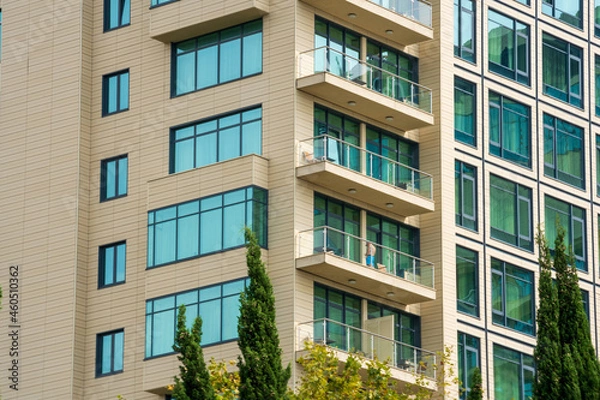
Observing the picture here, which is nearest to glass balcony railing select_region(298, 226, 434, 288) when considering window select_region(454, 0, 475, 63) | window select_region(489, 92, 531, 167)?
window select_region(489, 92, 531, 167)

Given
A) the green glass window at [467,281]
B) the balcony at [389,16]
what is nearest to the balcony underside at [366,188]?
the green glass window at [467,281]

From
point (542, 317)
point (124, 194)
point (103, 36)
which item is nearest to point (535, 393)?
point (542, 317)

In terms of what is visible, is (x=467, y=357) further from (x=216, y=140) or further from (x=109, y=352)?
(x=109, y=352)

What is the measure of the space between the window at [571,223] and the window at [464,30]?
6338mm

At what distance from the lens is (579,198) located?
7275 cm

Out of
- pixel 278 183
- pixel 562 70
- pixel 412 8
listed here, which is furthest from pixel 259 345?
pixel 562 70

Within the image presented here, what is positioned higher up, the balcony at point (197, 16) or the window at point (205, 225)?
the balcony at point (197, 16)

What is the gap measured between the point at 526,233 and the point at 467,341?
563cm

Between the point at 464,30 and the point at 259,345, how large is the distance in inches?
883

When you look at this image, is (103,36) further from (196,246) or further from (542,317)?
(542,317)

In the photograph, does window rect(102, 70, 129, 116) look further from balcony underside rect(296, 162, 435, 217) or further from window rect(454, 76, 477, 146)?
window rect(454, 76, 477, 146)

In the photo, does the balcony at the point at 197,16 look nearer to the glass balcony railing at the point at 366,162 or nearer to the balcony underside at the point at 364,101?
the balcony underside at the point at 364,101

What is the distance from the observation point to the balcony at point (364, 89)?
210 ft

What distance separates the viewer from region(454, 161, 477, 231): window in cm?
6794
